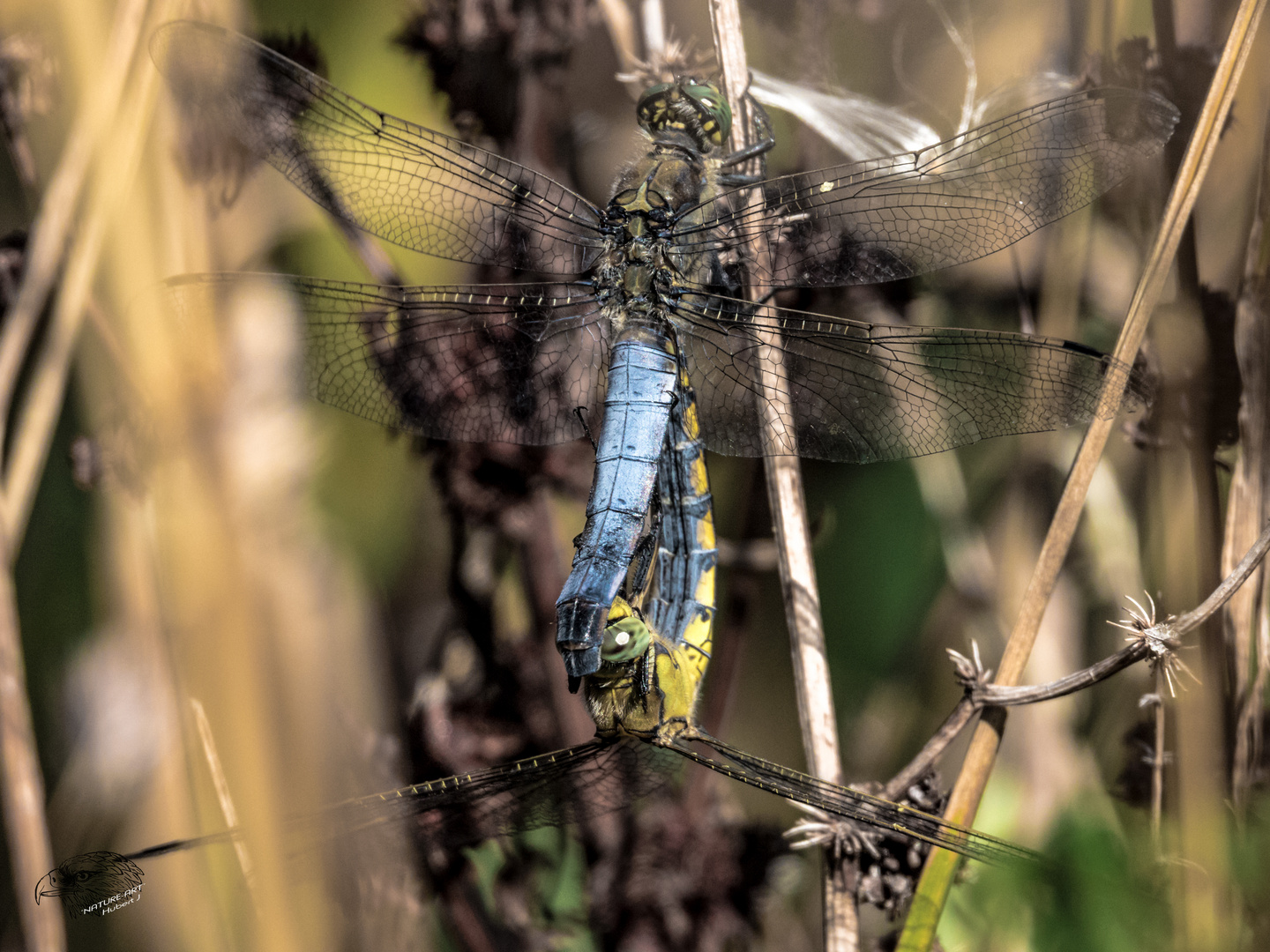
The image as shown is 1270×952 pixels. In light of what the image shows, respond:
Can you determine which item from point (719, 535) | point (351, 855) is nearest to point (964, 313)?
point (719, 535)

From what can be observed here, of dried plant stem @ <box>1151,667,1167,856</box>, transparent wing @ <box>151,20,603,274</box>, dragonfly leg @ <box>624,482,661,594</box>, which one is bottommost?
dried plant stem @ <box>1151,667,1167,856</box>

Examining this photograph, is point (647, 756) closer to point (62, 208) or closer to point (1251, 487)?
point (1251, 487)

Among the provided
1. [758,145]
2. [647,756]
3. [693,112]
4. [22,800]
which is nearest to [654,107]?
[693,112]

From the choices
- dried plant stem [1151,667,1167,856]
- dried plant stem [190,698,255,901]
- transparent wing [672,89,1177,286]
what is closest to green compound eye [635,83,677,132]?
transparent wing [672,89,1177,286]

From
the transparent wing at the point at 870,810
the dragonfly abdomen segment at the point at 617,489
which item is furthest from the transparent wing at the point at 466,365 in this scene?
the transparent wing at the point at 870,810

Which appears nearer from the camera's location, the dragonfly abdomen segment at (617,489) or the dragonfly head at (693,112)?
the dragonfly abdomen segment at (617,489)

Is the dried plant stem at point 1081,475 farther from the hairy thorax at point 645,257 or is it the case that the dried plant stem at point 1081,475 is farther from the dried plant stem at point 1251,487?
the hairy thorax at point 645,257

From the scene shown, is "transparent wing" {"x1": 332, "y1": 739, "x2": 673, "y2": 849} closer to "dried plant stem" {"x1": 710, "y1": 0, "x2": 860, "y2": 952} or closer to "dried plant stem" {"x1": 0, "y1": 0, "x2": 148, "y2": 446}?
"dried plant stem" {"x1": 710, "y1": 0, "x2": 860, "y2": 952}

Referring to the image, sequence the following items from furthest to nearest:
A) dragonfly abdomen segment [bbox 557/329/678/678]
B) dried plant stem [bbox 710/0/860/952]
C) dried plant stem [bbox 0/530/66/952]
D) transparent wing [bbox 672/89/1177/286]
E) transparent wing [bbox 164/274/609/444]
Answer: dried plant stem [bbox 0/530/66/952] < transparent wing [bbox 164/274/609/444] < dried plant stem [bbox 710/0/860/952] < transparent wing [bbox 672/89/1177/286] < dragonfly abdomen segment [bbox 557/329/678/678]

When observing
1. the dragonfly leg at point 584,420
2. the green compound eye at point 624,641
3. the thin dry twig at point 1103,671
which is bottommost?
the thin dry twig at point 1103,671
